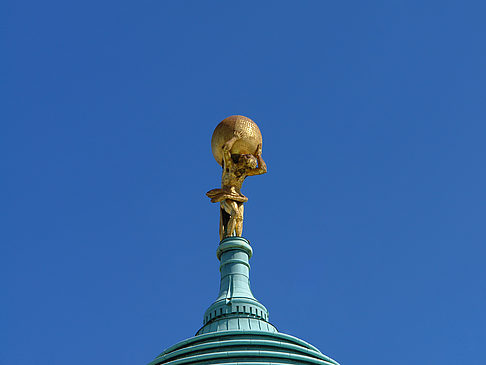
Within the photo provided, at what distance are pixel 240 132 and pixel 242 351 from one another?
376 inches

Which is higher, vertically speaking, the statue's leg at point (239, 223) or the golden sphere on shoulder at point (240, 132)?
the golden sphere on shoulder at point (240, 132)

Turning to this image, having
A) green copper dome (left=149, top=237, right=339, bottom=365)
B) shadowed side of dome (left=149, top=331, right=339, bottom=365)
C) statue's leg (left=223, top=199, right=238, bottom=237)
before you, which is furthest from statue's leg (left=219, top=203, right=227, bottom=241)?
shadowed side of dome (left=149, top=331, right=339, bottom=365)

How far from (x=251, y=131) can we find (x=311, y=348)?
8.76m

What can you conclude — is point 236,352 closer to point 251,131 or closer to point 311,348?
point 311,348

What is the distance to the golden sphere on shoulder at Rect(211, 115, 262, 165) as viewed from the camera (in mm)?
33250

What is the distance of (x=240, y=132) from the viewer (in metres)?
33.2

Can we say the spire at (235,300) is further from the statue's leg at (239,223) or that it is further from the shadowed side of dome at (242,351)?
the shadowed side of dome at (242,351)

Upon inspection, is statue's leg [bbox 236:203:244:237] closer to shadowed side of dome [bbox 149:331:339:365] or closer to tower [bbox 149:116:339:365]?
tower [bbox 149:116:339:365]

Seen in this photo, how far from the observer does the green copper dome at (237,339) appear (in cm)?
2631

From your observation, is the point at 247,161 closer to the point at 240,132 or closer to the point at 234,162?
the point at 234,162

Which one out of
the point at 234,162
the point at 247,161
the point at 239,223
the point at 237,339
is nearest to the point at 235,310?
the point at 237,339

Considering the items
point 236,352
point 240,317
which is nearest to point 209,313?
point 240,317

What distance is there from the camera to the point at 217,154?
111 feet

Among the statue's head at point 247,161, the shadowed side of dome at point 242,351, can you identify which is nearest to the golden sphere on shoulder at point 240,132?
the statue's head at point 247,161
